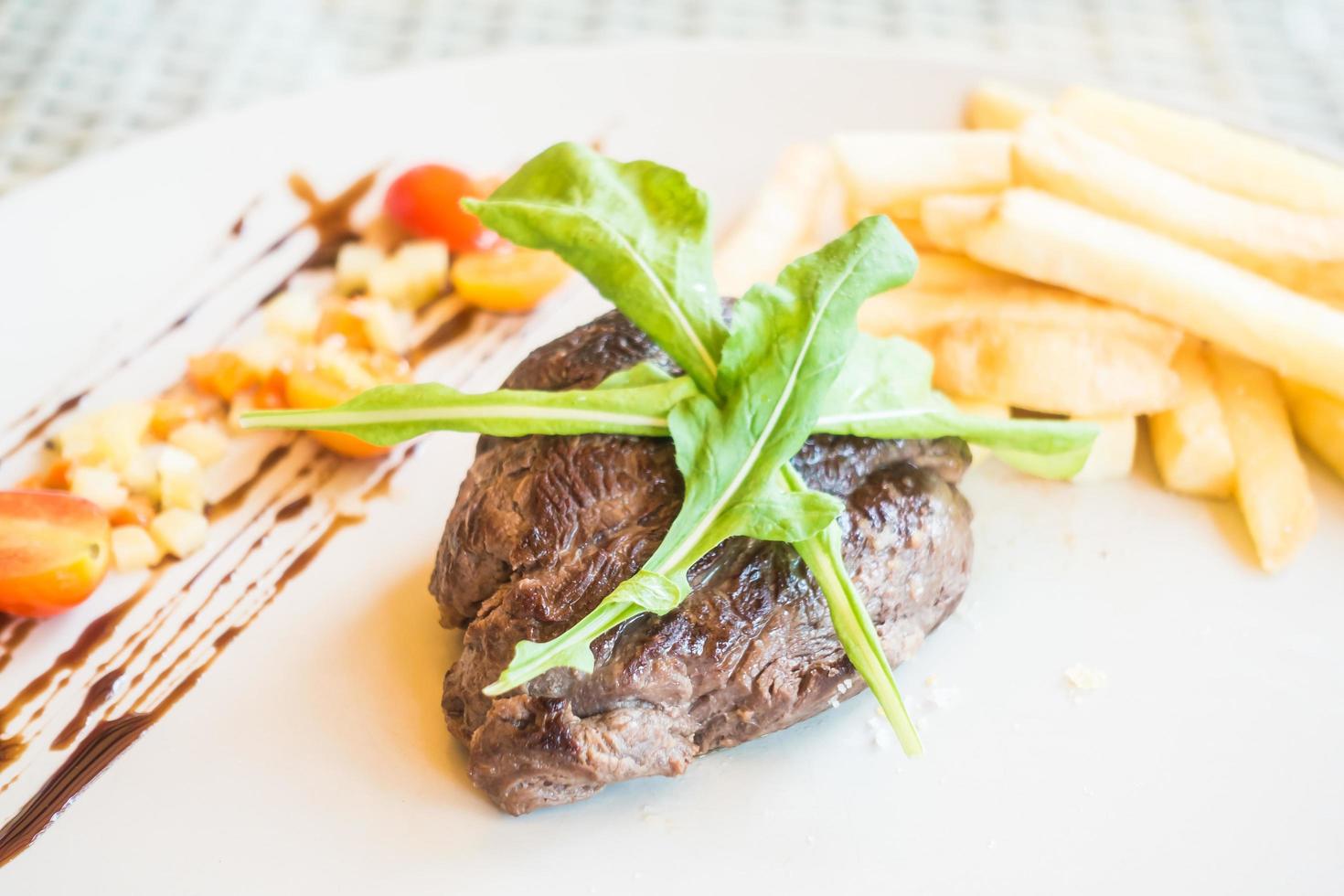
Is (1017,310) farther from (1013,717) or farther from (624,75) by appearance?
(624,75)

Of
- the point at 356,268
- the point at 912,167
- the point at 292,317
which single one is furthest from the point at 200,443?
the point at 912,167

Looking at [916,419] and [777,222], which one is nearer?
[916,419]

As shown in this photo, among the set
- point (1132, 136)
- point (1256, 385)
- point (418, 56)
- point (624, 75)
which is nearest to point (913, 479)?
point (1256, 385)

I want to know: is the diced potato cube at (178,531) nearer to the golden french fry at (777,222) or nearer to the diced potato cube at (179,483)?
the diced potato cube at (179,483)

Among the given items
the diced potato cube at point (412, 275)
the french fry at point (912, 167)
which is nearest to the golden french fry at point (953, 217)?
the french fry at point (912, 167)

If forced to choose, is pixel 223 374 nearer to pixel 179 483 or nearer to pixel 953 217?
pixel 179 483

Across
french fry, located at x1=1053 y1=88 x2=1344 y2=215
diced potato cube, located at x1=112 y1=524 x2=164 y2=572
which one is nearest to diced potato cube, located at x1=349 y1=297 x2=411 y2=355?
diced potato cube, located at x1=112 y1=524 x2=164 y2=572

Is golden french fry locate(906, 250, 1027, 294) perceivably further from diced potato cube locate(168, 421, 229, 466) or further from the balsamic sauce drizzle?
diced potato cube locate(168, 421, 229, 466)
